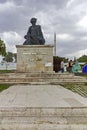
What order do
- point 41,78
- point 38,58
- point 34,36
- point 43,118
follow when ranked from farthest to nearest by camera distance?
1. point 34,36
2. point 38,58
3. point 41,78
4. point 43,118

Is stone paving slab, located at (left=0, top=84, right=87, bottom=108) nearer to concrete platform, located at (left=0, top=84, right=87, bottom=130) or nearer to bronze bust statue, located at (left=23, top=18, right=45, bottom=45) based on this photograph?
concrete platform, located at (left=0, top=84, right=87, bottom=130)

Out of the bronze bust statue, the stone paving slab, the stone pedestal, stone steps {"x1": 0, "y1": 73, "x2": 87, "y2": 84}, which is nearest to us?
the stone paving slab

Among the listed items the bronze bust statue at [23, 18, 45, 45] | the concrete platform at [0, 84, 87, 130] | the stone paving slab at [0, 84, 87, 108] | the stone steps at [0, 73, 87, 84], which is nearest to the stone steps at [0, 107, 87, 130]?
the concrete platform at [0, 84, 87, 130]

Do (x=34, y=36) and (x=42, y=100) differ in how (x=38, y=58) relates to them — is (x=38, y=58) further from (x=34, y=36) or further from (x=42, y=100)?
(x=42, y=100)

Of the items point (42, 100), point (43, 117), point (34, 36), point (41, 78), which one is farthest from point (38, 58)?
point (43, 117)

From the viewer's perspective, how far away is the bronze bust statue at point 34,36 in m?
19.3

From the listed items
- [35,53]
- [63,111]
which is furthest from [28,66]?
[63,111]

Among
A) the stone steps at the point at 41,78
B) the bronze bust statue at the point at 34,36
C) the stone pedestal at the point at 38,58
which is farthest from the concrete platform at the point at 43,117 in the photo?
the bronze bust statue at the point at 34,36

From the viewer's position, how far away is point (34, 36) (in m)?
19.4

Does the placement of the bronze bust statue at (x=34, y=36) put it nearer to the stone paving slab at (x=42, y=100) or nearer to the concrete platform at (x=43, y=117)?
the stone paving slab at (x=42, y=100)

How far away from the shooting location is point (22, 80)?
14.7 m

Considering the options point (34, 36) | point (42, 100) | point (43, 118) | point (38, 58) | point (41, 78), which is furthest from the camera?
point (34, 36)

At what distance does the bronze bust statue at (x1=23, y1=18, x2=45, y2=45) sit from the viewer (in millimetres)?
19259

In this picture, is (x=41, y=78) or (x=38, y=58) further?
(x=38, y=58)
